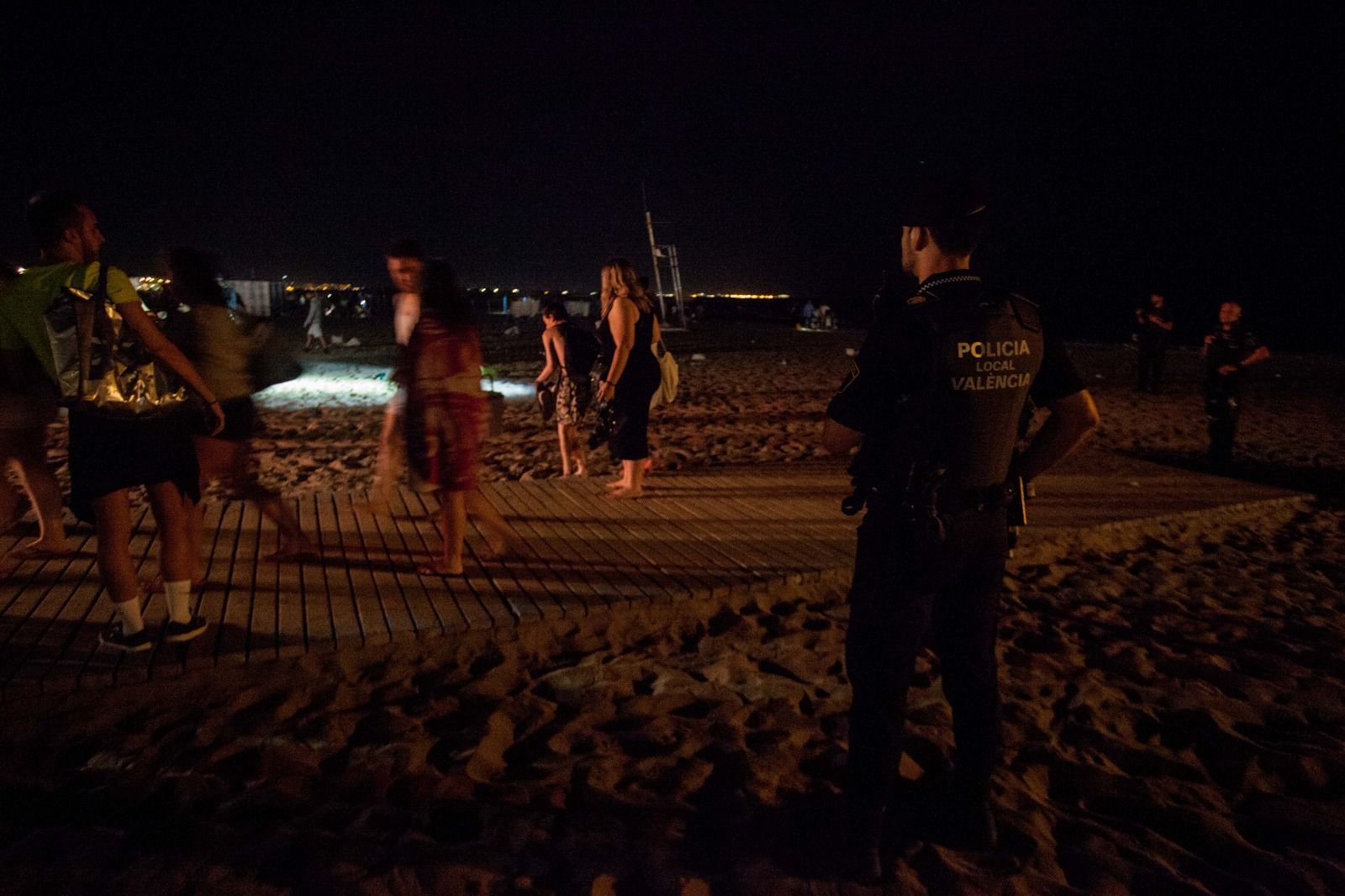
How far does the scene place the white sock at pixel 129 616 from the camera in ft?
10.2

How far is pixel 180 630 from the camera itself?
3.27 metres

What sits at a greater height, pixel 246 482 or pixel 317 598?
pixel 246 482

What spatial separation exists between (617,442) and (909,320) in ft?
12.4

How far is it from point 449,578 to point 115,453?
166 centimetres

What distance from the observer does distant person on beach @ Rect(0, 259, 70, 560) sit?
351 centimetres

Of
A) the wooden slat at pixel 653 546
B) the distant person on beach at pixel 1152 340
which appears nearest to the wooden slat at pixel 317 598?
the wooden slat at pixel 653 546

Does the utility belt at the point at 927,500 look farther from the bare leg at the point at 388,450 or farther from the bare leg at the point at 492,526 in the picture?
the bare leg at the point at 388,450

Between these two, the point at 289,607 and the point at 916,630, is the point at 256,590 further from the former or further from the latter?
the point at 916,630

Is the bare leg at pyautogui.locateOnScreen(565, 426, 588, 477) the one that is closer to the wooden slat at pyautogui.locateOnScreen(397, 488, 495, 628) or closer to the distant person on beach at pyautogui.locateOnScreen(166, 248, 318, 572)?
the wooden slat at pyautogui.locateOnScreen(397, 488, 495, 628)

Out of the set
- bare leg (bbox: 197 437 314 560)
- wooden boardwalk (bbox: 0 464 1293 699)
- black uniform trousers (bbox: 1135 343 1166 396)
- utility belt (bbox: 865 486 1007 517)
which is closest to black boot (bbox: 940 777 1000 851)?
utility belt (bbox: 865 486 1007 517)

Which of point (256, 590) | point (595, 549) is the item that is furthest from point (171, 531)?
point (595, 549)

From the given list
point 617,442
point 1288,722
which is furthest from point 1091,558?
point 617,442

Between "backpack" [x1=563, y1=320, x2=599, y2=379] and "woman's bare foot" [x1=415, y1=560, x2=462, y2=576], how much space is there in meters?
2.11

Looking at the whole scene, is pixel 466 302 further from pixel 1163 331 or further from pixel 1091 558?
pixel 1163 331
